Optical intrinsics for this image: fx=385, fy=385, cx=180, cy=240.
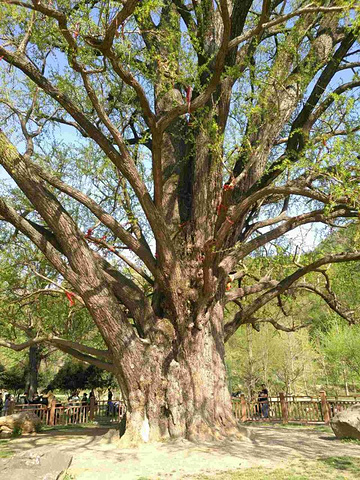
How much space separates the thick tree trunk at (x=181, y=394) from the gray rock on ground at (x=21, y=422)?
233 inches

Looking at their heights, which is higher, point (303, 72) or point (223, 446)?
point (303, 72)

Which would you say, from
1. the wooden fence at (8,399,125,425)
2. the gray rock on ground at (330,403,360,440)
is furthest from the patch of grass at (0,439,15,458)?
the gray rock on ground at (330,403,360,440)

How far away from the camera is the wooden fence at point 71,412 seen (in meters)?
15.7

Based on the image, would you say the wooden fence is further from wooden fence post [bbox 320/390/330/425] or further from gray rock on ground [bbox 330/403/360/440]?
gray rock on ground [bbox 330/403/360/440]

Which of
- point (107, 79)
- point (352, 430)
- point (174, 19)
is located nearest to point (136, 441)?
point (352, 430)

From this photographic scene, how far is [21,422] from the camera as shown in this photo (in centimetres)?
1194

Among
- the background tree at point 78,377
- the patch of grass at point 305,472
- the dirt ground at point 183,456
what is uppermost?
the background tree at point 78,377

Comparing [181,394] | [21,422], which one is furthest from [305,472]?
[21,422]

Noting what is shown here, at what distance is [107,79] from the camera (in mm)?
9922

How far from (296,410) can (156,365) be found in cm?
1026

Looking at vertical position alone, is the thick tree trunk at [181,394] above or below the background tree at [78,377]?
below

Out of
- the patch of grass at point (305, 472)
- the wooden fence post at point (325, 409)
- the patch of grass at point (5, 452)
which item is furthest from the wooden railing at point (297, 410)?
the patch of grass at point (5, 452)

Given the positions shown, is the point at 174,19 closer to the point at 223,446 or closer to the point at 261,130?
the point at 261,130

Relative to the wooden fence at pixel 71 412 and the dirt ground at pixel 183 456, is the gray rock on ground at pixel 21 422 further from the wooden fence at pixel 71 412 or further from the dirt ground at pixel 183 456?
the dirt ground at pixel 183 456
